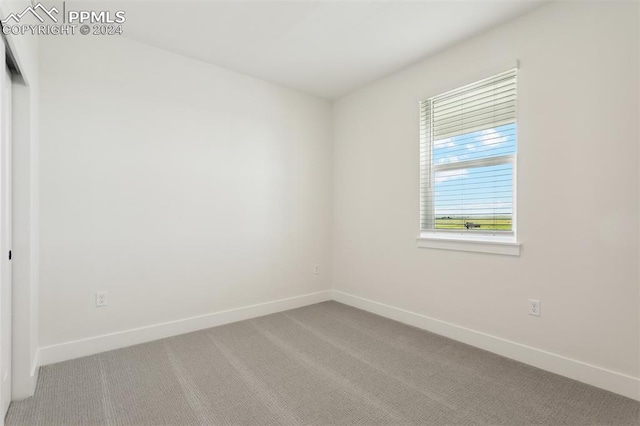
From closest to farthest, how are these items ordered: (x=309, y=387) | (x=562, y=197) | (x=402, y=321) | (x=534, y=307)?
(x=309, y=387) < (x=562, y=197) < (x=534, y=307) < (x=402, y=321)

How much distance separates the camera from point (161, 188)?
9.70ft

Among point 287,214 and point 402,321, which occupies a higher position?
point 287,214

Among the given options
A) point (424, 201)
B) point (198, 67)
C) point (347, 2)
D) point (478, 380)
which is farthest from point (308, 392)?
point (198, 67)

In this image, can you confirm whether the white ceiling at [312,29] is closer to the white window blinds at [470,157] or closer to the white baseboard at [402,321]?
the white window blinds at [470,157]

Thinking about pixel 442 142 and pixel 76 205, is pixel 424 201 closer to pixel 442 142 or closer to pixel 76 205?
pixel 442 142

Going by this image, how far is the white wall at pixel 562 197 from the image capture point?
202 centimetres

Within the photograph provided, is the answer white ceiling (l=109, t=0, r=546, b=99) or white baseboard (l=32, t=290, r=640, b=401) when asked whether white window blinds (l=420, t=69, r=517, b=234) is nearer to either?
white ceiling (l=109, t=0, r=546, b=99)

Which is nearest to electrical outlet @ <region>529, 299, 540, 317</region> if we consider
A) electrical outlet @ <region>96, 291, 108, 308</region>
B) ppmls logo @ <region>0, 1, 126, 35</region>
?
electrical outlet @ <region>96, 291, 108, 308</region>

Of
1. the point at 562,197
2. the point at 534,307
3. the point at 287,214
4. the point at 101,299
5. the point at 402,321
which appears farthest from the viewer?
the point at 287,214

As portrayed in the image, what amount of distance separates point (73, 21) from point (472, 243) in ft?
12.0

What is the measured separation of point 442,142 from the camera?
10.2ft

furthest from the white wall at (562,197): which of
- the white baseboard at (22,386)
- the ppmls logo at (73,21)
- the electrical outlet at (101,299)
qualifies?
the white baseboard at (22,386)

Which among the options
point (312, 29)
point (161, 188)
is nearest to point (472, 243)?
point (312, 29)

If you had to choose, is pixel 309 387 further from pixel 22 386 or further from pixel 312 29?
pixel 312 29
